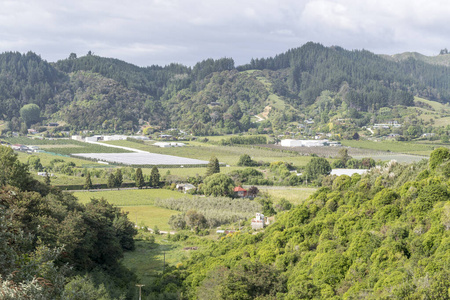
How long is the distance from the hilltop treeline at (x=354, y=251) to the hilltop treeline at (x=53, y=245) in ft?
12.5

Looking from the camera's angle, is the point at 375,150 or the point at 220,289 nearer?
the point at 220,289

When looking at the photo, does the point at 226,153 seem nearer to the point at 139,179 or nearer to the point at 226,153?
the point at 226,153

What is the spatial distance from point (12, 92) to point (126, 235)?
556 feet

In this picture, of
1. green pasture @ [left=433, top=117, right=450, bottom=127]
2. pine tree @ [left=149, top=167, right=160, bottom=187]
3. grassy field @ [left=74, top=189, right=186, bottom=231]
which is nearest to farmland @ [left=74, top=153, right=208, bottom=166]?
pine tree @ [left=149, top=167, right=160, bottom=187]

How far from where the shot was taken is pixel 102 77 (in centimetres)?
19662

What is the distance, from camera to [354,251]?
19.9 meters

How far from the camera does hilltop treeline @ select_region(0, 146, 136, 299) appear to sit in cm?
1105

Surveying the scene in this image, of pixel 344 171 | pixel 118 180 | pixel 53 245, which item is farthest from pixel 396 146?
pixel 53 245

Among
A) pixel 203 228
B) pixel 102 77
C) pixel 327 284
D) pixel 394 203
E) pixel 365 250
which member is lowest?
pixel 203 228

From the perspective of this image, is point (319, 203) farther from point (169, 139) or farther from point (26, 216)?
point (169, 139)

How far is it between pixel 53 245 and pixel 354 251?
12603 millimetres

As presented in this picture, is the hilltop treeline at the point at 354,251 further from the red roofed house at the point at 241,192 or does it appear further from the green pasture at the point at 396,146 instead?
the green pasture at the point at 396,146

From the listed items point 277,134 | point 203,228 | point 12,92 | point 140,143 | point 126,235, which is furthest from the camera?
point 12,92

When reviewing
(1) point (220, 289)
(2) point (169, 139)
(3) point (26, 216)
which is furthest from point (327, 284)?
(2) point (169, 139)
